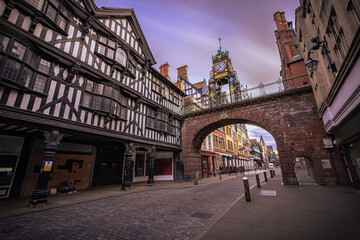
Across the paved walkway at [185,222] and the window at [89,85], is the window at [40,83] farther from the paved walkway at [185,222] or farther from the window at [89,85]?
the paved walkway at [185,222]

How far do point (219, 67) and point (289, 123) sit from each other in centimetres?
1149

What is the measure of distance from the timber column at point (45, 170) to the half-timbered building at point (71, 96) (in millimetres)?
33

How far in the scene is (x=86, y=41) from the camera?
8.81m

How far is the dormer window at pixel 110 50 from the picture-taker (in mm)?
9648

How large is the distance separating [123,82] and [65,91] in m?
3.80

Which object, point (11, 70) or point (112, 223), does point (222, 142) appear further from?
point (11, 70)

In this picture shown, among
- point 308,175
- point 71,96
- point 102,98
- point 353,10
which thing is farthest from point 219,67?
point 71,96

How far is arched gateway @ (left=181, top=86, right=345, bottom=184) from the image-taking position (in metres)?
10.2

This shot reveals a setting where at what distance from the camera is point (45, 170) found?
6273mm

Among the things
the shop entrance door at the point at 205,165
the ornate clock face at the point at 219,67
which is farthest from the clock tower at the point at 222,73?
the shop entrance door at the point at 205,165

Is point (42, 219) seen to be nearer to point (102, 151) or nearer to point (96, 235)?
point (96, 235)

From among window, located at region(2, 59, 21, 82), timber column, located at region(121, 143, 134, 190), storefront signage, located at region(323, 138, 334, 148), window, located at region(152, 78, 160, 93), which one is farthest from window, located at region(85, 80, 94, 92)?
storefront signage, located at region(323, 138, 334, 148)

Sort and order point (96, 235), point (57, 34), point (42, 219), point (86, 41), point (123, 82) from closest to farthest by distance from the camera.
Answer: point (96, 235) < point (42, 219) < point (57, 34) < point (86, 41) < point (123, 82)

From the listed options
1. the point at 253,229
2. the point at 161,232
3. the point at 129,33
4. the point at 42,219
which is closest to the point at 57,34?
the point at 129,33
